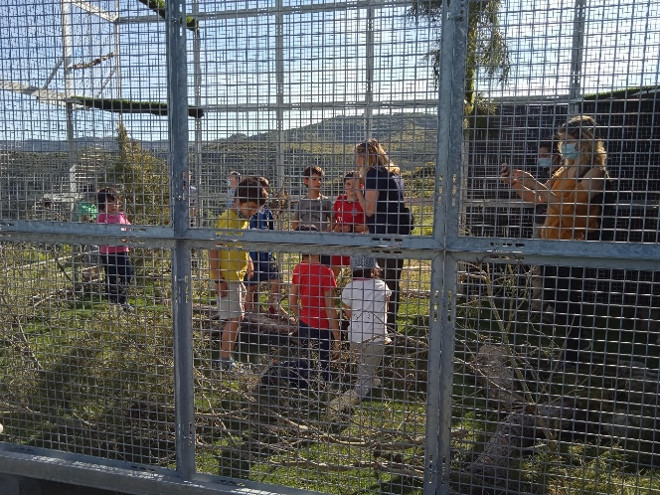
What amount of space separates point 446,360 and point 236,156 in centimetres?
149

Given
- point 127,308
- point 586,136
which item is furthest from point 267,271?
point 586,136

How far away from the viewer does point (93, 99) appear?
3158mm

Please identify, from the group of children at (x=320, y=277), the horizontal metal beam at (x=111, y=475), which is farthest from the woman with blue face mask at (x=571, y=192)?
the horizontal metal beam at (x=111, y=475)

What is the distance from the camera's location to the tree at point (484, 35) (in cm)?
260

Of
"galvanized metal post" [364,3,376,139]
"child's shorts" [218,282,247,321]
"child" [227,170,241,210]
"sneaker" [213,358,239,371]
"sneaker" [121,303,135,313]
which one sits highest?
"galvanized metal post" [364,3,376,139]

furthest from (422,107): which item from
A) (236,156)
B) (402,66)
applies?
(236,156)

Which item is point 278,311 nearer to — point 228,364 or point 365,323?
point 365,323

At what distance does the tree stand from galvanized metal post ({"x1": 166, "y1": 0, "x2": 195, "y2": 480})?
1.14m

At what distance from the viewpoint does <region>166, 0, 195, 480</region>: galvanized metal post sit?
2.86 m

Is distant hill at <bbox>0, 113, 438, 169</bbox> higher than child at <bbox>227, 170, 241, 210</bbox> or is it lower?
higher

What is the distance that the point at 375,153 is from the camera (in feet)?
9.07

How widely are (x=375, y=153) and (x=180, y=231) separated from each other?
3.48 feet

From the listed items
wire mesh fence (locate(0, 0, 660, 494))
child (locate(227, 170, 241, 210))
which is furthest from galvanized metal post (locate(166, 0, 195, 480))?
child (locate(227, 170, 241, 210))

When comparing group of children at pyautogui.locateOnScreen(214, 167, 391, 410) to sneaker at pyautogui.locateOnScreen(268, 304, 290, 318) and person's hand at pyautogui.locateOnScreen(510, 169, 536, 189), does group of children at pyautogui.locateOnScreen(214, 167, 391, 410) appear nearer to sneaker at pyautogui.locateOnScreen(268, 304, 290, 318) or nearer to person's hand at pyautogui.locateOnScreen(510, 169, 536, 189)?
sneaker at pyautogui.locateOnScreen(268, 304, 290, 318)
